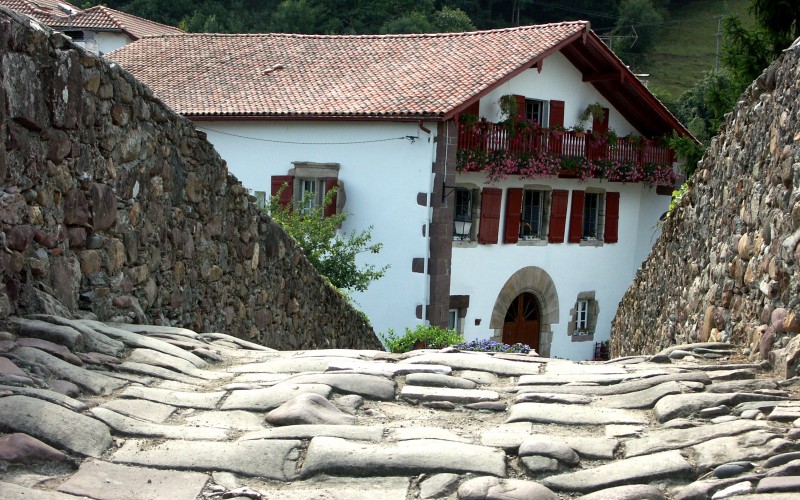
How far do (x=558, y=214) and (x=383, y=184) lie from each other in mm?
4494

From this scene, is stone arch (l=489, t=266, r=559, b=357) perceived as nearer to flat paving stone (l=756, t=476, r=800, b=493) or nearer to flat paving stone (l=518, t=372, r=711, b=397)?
flat paving stone (l=518, t=372, r=711, b=397)

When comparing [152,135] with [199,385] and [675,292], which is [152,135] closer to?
[199,385]

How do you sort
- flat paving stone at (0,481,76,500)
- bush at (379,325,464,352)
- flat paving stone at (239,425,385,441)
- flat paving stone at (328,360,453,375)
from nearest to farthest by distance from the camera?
flat paving stone at (0,481,76,500), flat paving stone at (239,425,385,441), flat paving stone at (328,360,453,375), bush at (379,325,464,352)

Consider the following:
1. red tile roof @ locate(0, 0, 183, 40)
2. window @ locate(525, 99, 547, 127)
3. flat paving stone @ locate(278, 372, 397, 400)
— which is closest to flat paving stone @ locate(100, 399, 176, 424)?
flat paving stone @ locate(278, 372, 397, 400)

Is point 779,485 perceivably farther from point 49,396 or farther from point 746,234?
point 746,234

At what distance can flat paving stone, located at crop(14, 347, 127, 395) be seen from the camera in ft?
12.5

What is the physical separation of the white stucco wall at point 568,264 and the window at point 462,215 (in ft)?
0.78

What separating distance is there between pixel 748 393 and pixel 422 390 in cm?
133

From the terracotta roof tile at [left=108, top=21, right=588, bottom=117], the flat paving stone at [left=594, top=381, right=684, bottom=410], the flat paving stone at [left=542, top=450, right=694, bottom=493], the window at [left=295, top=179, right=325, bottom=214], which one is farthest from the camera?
the window at [left=295, top=179, right=325, bottom=214]

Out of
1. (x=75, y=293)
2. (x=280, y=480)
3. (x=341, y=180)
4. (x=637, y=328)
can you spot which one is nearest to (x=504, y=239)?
(x=341, y=180)

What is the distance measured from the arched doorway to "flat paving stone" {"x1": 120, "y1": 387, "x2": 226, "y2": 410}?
16593 mm

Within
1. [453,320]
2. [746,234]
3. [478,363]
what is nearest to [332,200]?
[453,320]

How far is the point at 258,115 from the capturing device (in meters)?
18.6

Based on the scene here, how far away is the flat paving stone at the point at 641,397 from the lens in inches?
160
